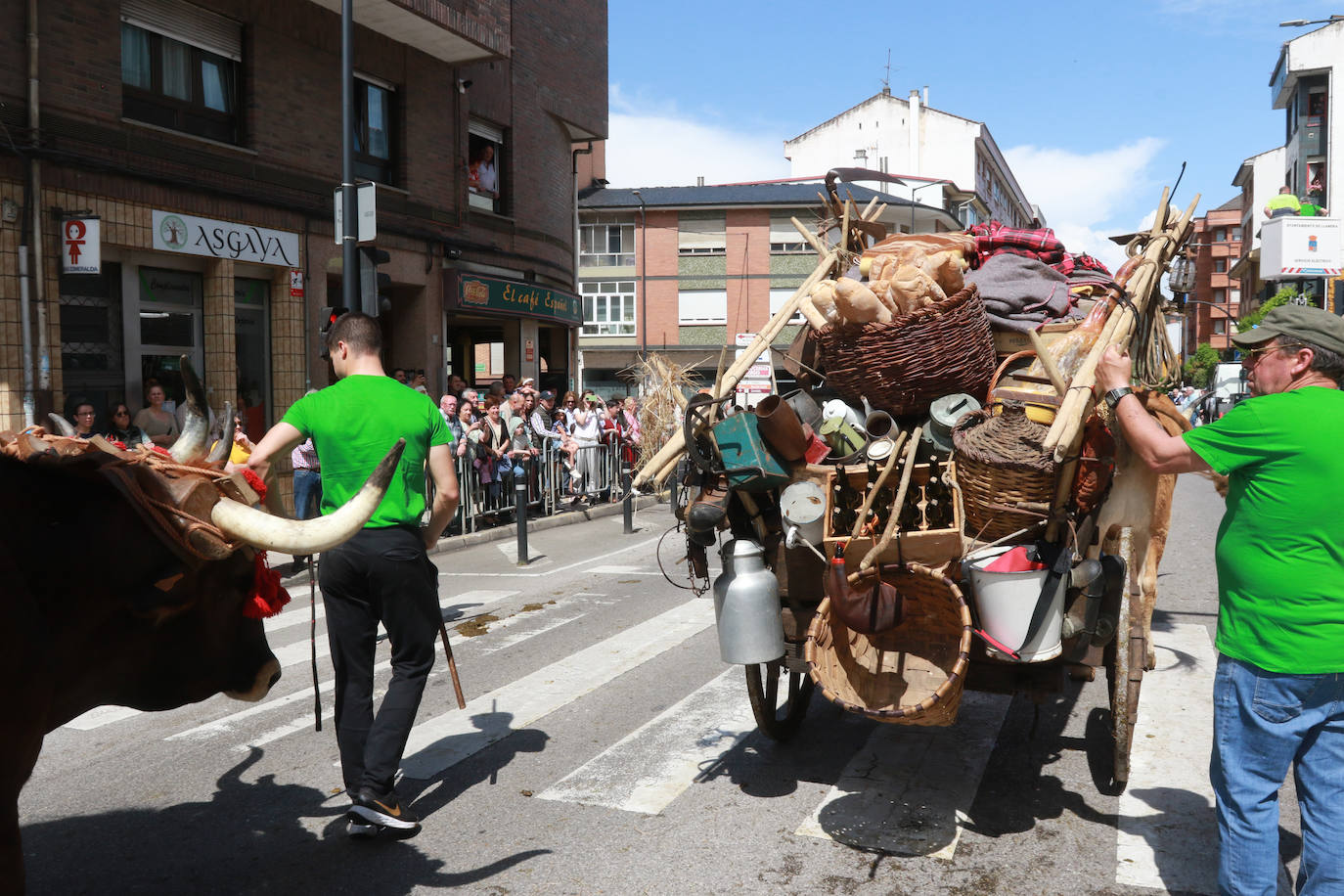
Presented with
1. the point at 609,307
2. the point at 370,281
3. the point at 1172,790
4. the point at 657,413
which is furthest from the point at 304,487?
the point at 609,307

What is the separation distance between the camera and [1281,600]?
9.73ft

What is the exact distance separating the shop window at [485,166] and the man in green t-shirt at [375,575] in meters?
16.4

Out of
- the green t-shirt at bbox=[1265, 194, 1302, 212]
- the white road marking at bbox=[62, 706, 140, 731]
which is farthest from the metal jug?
the green t-shirt at bbox=[1265, 194, 1302, 212]

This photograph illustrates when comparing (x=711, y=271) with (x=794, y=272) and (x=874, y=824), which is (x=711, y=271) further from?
(x=874, y=824)

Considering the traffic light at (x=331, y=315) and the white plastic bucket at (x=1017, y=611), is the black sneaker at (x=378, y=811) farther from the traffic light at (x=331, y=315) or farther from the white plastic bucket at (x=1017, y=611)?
the traffic light at (x=331, y=315)

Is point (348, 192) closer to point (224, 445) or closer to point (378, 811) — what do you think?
point (378, 811)

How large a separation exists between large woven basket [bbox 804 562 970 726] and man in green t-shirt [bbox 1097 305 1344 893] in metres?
0.95

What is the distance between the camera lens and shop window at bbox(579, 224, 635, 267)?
154 ft

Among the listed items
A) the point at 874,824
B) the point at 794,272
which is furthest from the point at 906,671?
the point at 794,272

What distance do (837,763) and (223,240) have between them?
12.0 m

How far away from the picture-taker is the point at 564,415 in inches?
693

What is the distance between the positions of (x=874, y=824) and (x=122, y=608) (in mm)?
2960

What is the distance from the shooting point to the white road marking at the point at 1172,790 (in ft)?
12.7

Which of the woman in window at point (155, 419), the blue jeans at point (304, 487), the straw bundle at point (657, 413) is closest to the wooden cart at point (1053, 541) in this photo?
the blue jeans at point (304, 487)
